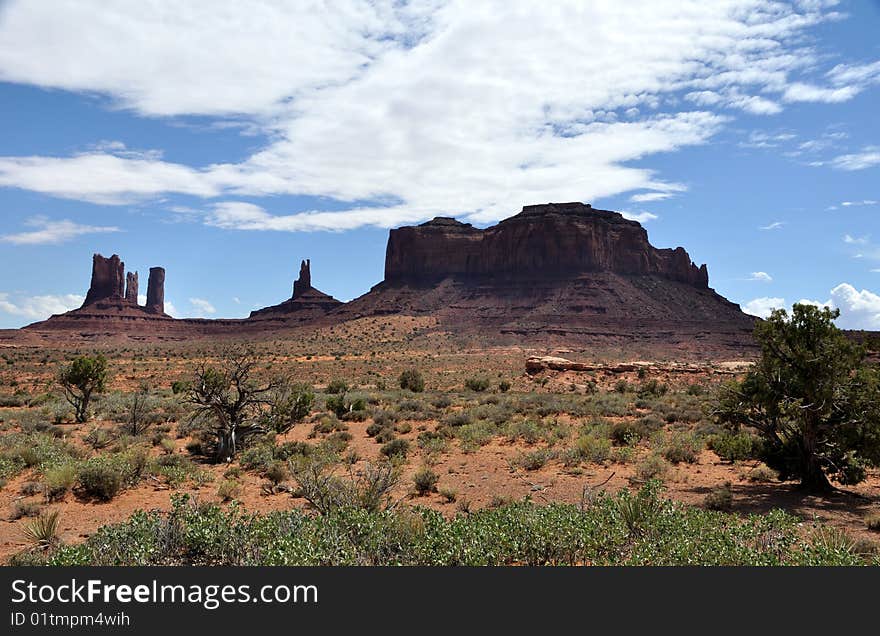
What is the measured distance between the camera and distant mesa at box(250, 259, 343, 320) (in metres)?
131

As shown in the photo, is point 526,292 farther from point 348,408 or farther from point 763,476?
point 763,476

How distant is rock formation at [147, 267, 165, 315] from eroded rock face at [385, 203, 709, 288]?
73454 millimetres

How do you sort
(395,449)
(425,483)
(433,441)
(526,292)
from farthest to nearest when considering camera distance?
(526,292) → (433,441) → (395,449) → (425,483)

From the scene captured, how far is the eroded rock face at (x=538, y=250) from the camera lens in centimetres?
10850

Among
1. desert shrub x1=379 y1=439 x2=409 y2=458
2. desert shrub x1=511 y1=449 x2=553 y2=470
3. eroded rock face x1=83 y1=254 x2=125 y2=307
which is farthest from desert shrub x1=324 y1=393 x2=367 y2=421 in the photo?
eroded rock face x1=83 y1=254 x2=125 y2=307

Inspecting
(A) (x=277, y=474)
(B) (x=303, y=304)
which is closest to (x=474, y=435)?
(A) (x=277, y=474)

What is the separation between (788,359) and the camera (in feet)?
35.8

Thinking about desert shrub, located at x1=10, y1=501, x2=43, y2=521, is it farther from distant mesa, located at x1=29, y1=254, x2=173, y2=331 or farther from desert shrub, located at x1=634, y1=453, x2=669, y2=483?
distant mesa, located at x1=29, y1=254, x2=173, y2=331

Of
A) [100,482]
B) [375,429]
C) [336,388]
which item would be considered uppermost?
[336,388]

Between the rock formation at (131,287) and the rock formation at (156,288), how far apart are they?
8.70m

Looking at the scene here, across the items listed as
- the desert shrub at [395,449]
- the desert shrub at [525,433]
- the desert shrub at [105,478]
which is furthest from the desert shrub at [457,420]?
the desert shrub at [105,478]

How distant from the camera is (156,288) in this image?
15400 cm

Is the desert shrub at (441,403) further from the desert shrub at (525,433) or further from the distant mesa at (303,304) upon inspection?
the distant mesa at (303,304)

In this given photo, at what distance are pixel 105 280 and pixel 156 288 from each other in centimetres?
2131
